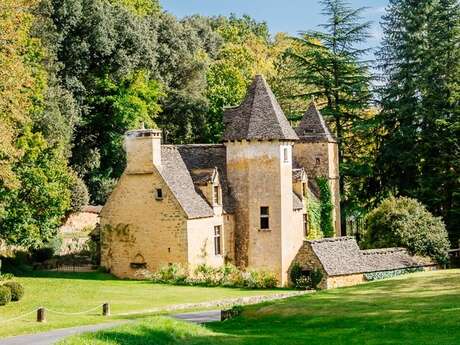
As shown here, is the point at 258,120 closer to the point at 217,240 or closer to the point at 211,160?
the point at 211,160

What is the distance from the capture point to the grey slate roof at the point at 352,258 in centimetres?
4225

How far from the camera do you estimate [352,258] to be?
43406 mm

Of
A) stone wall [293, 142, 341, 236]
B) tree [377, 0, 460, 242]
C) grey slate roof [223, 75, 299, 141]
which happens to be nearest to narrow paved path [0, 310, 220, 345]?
grey slate roof [223, 75, 299, 141]

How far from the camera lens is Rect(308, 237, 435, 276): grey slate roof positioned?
42250 mm

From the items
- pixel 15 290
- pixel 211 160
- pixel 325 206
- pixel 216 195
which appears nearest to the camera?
pixel 15 290

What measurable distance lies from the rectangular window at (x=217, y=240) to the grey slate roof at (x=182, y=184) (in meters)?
1.36

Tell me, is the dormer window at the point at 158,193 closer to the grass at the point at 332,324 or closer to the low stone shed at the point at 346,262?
the low stone shed at the point at 346,262

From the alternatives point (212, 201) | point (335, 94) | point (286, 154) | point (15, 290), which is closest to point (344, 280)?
point (286, 154)

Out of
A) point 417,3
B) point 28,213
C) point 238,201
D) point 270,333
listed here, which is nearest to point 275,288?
point 238,201

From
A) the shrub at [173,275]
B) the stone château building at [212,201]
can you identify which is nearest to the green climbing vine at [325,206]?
the stone château building at [212,201]

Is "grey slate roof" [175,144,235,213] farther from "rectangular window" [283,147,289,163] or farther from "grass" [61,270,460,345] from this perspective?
"grass" [61,270,460,345]

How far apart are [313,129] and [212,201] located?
39.2 feet

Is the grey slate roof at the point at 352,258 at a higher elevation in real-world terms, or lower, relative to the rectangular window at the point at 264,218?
lower

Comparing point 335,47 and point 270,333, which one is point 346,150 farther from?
point 270,333
